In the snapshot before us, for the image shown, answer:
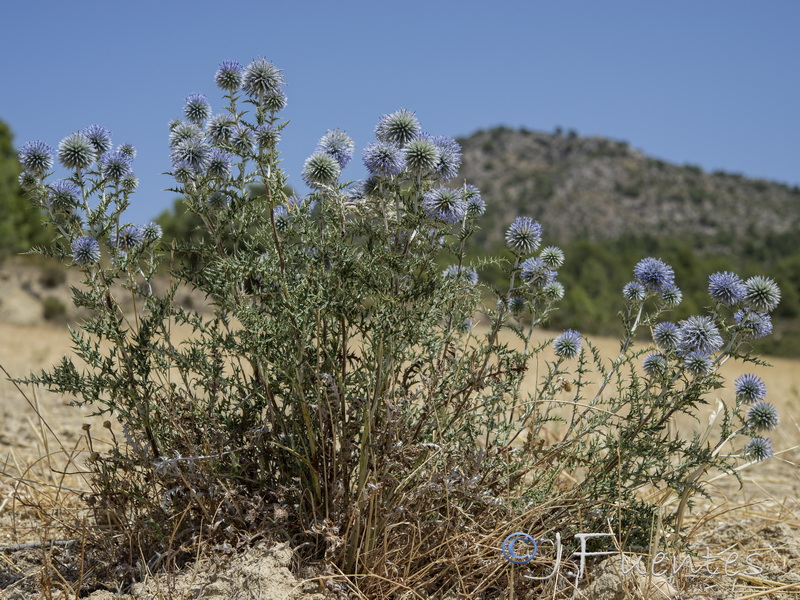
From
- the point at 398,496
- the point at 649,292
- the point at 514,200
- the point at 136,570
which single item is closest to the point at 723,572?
the point at 649,292

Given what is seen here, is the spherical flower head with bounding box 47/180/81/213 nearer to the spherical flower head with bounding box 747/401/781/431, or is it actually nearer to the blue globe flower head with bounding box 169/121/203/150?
the blue globe flower head with bounding box 169/121/203/150

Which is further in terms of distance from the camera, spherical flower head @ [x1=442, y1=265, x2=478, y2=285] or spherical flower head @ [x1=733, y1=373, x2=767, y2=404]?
spherical flower head @ [x1=733, y1=373, x2=767, y2=404]

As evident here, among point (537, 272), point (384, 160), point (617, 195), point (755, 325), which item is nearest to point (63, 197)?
point (384, 160)

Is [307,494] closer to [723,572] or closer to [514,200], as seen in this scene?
[723,572]

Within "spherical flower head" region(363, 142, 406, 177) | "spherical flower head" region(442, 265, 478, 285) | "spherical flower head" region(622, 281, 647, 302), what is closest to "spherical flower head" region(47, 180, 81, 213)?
"spherical flower head" region(363, 142, 406, 177)

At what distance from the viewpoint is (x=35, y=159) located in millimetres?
3062

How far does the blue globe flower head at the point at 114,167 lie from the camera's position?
313 centimetres

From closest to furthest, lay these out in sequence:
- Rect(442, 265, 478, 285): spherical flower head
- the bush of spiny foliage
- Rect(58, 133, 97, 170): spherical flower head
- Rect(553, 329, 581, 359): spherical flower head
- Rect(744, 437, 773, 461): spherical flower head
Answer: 1. the bush of spiny foliage
2. Rect(442, 265, 478, 285): spherical flower head
3. Rect(58, 133, 97, 170): spherical flower head
4. Rect(744, 437, 773, 461): spherical flower head
5. Rect(553, 329, 581, 359): spherical flower head

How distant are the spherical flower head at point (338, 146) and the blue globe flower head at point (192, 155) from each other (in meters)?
0.48

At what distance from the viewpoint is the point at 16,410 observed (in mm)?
7316

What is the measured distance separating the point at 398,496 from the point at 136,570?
1.13 meters

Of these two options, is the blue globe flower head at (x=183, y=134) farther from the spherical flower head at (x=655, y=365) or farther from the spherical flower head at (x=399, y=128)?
the spherical flower head at (x=655, y=365)

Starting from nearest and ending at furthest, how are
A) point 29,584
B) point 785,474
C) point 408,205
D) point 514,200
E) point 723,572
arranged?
point 408,205 < point 29,584 < point 723,572 < point 785,474 < point 514,200

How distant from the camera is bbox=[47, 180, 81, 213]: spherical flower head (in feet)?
9.73
